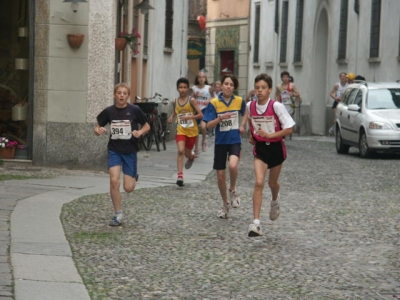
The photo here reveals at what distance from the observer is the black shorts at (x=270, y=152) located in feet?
35.6

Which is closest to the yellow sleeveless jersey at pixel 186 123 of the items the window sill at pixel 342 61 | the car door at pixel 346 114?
the car door at pixel 346 114

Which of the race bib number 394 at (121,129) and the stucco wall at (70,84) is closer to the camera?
the race bib number 394 at (121,129)

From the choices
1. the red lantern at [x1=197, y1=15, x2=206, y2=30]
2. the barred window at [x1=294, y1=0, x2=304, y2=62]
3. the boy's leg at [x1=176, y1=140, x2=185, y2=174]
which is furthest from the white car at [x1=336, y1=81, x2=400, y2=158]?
the red lantern at [x1=197, y1=15, x2=206, y2=30]

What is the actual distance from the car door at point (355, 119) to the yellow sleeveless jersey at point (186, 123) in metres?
8.41

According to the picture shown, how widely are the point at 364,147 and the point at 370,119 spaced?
0.67m

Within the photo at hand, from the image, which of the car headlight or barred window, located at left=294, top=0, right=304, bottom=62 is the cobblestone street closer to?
the car headlight

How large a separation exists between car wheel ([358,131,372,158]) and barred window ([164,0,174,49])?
28.8ft

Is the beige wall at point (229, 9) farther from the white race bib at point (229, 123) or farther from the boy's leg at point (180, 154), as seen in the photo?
the white race bib at point (229, 123)

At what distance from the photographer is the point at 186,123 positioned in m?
16.2

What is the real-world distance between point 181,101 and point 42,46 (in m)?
2.38

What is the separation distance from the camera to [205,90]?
2323cm

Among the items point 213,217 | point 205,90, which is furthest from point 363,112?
point 213,217

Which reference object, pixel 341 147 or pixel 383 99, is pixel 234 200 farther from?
pixel 341 147

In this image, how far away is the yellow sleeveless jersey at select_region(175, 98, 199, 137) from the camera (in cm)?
1616
